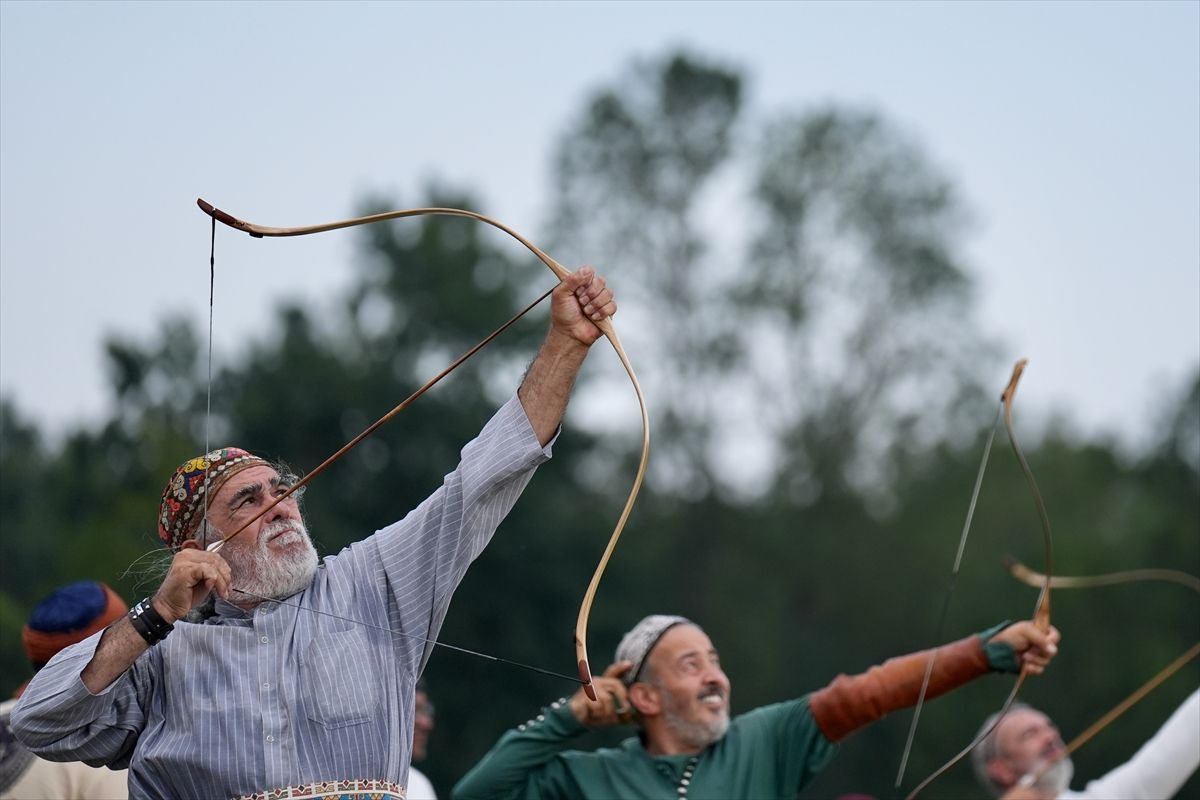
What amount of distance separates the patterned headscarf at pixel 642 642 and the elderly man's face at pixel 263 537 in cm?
143

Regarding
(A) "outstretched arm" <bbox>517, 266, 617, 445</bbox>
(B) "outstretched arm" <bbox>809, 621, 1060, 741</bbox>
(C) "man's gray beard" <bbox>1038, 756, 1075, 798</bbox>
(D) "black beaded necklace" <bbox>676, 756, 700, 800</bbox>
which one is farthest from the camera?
(C) "man's gray beard" <bbox>1038, 756, 1075, 798</bbox>

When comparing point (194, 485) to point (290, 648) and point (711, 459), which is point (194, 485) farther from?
point (711, 459)

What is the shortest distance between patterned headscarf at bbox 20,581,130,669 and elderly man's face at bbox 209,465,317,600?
0.91m

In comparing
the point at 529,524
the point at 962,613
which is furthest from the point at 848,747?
the point at 529,524

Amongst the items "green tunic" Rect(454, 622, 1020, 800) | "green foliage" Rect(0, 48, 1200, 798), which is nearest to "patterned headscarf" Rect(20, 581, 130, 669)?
"green tunic" Rect(454, 622, 1020, 800)

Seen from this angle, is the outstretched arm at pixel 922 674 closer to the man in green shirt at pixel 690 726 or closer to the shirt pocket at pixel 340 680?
the man in green shirt at pixel 690 726

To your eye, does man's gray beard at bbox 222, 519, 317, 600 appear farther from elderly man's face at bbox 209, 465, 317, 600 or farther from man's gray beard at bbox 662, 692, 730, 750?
man's gray beard at bbox 662, 692, 730, 750

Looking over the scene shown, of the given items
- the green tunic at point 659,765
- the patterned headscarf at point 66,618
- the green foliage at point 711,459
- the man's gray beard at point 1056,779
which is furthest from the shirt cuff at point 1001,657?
the green foliage at point 711,459

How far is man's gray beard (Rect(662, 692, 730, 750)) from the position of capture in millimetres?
4992

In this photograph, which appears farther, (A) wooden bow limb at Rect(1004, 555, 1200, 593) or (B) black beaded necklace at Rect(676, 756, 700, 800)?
(A) wooden bow limb at Rect(1004, 555, 1200, 593)

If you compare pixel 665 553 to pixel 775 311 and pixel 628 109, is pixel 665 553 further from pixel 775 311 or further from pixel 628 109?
pixel 628 109

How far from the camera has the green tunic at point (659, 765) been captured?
4.93 metres

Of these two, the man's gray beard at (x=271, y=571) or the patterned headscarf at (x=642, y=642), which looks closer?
the man's gray beard at (x=271, y=571)

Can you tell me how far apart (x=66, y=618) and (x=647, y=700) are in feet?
5.38
